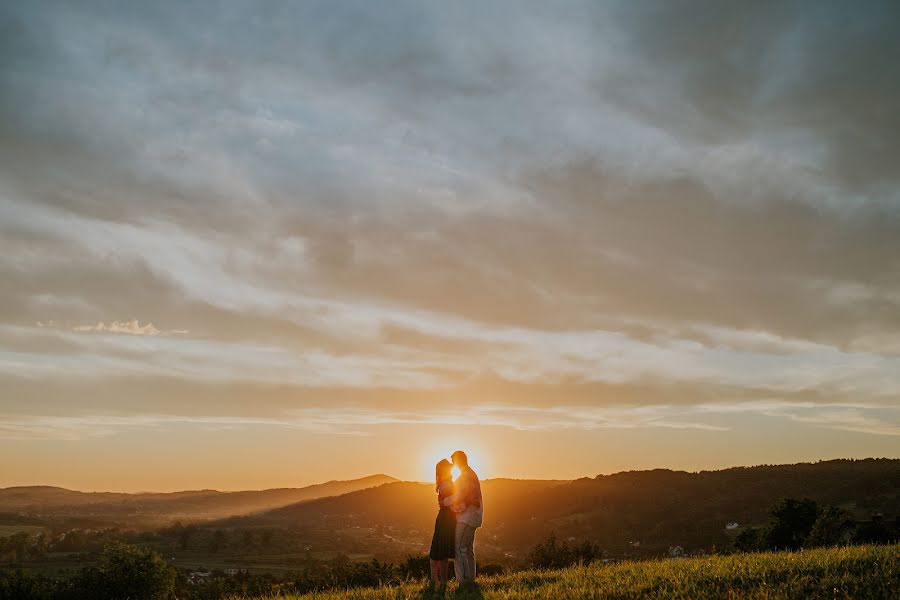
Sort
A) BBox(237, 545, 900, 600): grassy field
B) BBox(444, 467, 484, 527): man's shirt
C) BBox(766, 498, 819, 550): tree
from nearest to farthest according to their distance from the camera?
BBox(237, 545, 900, 600): grassy field < BBox(444, 467, 484, 527): man's shirt < BBox(766, 498, 819, 550): tree

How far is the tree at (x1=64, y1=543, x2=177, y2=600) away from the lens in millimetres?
75688

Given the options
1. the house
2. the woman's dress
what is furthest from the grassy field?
the house

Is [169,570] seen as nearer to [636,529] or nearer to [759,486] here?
[636,529]

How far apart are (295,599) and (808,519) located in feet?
222

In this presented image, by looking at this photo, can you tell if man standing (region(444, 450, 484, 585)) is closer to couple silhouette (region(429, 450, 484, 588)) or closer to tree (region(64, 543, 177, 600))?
couple silhouette (region(429, 450, 484, 588))

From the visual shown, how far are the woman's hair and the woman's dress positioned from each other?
0.34ft

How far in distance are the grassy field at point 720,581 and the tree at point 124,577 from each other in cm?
7390

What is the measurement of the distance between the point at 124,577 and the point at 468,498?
79.2 meters

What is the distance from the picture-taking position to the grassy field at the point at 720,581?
9.66 meters

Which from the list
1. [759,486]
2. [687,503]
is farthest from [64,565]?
[759,486]

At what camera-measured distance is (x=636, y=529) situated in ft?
573

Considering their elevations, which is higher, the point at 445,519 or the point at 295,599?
the point at 445,519

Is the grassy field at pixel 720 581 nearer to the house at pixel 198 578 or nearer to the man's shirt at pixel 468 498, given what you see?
the man's shirt at pixel 468 498

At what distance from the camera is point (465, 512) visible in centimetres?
1509
